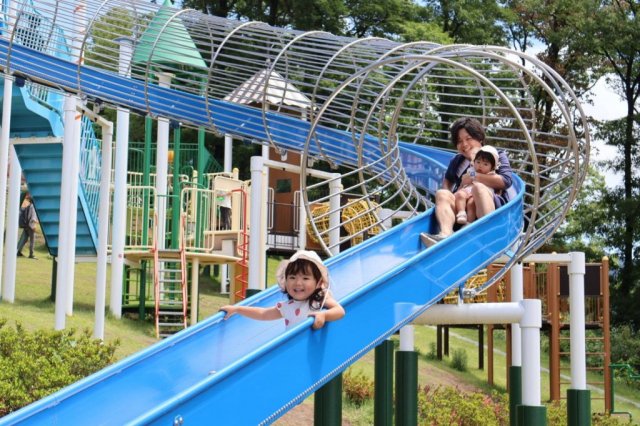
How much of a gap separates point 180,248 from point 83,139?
7.34ft

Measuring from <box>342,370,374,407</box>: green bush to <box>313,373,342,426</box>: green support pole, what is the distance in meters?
4.28

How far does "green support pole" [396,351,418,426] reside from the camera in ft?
35.1

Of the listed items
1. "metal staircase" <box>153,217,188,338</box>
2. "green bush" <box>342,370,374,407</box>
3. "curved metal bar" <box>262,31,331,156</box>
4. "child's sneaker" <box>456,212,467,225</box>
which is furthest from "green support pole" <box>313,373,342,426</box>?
"metal staircase" <box>153,217,188,338</box>

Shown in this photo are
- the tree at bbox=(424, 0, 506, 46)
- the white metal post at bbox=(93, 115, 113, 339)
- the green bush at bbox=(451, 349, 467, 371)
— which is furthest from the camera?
the tree at bbox=(424, 0, 506, 46)

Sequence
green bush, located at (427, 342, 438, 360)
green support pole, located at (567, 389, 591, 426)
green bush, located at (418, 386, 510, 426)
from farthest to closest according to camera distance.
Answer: green bush, located at (427, 342, 438, 360), green bush, located at (418, 386, 510, 426), green support pole, located at (567, 389, 591, 426)

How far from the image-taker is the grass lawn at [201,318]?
14.6 meters

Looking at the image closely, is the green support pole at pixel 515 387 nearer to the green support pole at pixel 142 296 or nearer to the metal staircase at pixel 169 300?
the metal staircase at pixel 169 300

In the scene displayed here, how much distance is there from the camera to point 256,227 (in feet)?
41.1

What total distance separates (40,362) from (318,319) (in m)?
5.02

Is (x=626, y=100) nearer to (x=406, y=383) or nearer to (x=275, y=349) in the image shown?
(x=406, y=383)

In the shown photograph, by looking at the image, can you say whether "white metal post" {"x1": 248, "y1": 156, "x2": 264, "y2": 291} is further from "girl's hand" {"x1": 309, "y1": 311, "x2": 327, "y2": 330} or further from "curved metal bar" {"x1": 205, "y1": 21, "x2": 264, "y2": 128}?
"girl's hand" {"x1": 309, "y1": 311, "x2": 327, "y2": 330}

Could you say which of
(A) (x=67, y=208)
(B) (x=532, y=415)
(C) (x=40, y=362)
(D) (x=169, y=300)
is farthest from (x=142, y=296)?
A: (B) (x=532, y=415)

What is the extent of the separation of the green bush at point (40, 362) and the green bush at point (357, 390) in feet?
11.5

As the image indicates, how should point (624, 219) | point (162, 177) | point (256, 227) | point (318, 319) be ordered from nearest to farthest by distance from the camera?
point (318, 319) < point (256, 227) < point (162, 177) < point (624, 219)
